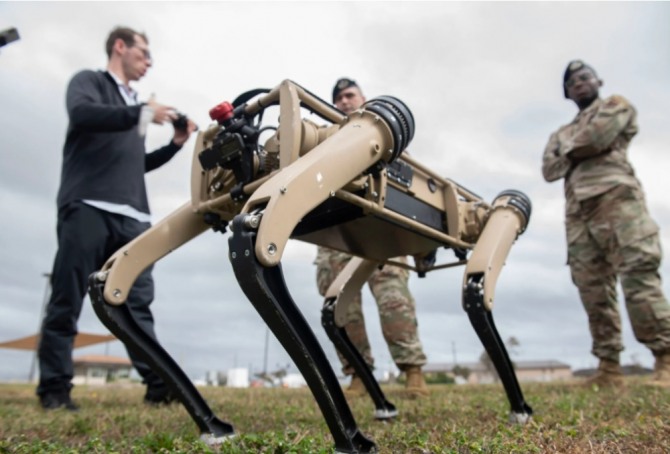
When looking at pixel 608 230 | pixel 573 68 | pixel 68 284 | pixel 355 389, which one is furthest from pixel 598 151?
pixel 68 284

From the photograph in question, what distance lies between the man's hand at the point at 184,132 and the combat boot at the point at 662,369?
3.34 meters

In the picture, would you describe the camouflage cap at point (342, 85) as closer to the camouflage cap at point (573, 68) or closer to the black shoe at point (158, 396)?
the camouflage cap at point (573, 68)

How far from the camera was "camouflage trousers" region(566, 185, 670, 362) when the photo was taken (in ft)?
12.3

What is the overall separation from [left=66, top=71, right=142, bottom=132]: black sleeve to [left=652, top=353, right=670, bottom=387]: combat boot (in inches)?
146

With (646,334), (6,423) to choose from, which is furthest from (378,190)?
(646,334)

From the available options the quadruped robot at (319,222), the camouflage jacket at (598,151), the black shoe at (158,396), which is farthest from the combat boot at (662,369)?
→ the black shoe at (158,396)

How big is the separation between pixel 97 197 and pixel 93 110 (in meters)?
0.52

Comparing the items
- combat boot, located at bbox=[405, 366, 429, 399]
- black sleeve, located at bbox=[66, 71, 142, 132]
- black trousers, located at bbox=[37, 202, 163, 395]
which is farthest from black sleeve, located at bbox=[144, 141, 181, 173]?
combat boot, located at bbox=[405, 366, 429, 399]

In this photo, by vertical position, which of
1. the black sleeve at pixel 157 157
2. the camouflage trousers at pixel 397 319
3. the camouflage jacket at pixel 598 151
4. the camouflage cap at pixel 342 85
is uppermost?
the camouflage cap at pixel 342 85

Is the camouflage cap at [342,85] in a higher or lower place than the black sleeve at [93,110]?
higher

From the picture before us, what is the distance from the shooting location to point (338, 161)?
1620 mm

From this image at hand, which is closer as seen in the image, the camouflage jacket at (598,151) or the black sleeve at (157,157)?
the black sleeve at (157,157)

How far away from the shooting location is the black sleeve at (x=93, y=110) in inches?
118

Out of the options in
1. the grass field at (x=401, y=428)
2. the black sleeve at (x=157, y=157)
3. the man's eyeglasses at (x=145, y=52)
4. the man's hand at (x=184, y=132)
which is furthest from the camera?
the man's eyeglasses at (x=145, y=52)
